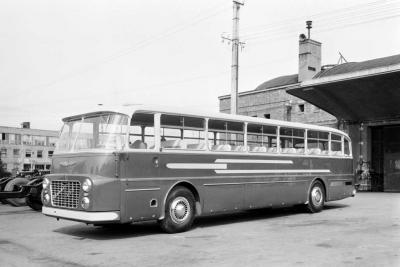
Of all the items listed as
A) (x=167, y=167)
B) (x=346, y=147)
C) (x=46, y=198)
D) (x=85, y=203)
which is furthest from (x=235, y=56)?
(x=85, y=203)

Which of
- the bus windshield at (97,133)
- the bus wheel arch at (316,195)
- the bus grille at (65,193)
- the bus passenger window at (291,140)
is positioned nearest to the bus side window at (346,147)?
the bus wheel arch at (316,195)

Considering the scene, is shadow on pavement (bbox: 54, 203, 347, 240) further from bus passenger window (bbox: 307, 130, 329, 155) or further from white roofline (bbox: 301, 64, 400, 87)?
white roofline (bbox: 301, 64, 400, 87)

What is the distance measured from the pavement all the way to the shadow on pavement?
20 mm

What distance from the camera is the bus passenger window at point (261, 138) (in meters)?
12.5

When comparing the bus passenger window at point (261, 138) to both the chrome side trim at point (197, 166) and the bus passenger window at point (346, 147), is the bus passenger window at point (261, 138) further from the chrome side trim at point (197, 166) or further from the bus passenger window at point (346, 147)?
the bus passenger window at point (346, 147)

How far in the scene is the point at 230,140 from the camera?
12.1 m

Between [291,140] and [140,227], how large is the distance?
5.01m

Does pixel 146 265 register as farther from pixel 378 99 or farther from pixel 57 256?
pixel 378 99

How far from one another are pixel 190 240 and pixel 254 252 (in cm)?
166

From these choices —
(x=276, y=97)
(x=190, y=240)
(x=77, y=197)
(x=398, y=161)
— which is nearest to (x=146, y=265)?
(x=190, y=240)

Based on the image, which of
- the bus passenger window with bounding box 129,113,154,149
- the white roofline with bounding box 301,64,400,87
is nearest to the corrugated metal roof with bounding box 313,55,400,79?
the white roofline with bounding box 301,64,400,87

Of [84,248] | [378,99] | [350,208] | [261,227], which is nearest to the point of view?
[84,248]

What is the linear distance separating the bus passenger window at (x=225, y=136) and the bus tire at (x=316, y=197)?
3321mm

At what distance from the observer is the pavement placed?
7.29 m
